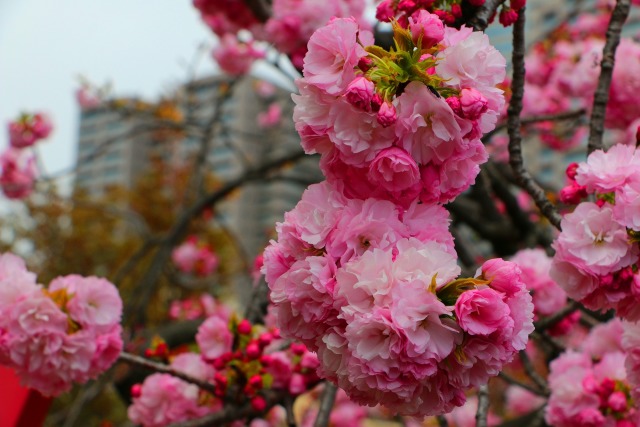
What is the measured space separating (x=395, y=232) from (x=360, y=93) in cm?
19

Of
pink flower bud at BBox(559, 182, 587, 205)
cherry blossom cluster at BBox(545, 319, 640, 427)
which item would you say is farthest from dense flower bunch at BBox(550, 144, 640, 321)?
cherry blossom cluster at BBox(545, 319, 640, 427)

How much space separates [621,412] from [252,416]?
2.97 ft

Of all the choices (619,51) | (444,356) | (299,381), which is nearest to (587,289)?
(444,356)

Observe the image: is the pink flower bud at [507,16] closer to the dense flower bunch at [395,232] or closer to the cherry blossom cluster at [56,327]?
the dense flower bunch at [395,232]

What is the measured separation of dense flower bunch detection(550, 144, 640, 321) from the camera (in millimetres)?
1107

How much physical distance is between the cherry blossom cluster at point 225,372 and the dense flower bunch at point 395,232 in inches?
34.2

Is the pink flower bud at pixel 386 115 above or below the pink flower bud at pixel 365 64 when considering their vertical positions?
below

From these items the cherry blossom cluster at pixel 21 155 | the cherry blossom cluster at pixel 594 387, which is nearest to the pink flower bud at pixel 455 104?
the cherry blossom cluster at pixel 594 387

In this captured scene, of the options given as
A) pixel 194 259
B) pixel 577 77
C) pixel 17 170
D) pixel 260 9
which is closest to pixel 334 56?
pixel 260 9

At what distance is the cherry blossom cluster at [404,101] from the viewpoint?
92cm

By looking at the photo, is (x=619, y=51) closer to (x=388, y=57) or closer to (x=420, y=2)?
(x=420, y=2)

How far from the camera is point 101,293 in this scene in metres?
1.62

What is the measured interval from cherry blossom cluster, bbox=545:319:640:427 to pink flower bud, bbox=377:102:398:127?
40.3 inches

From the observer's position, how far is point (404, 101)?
0.92m
